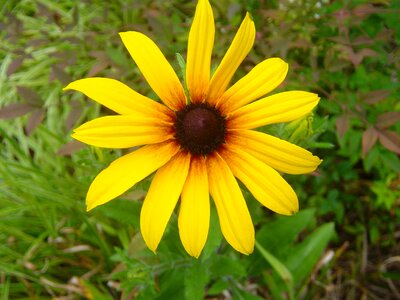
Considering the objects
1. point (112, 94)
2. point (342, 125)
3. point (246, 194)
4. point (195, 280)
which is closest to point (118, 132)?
point (112, 94)

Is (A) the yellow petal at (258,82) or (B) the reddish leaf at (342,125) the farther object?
(B) the reddish leaf at (342,125)

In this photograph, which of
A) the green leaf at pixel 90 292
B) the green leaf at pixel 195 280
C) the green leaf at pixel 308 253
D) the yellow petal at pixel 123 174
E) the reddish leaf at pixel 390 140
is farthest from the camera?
→ the green leaf at pixel 308 253

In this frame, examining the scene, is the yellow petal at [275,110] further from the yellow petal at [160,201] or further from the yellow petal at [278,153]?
the yellow petal at [160,201]

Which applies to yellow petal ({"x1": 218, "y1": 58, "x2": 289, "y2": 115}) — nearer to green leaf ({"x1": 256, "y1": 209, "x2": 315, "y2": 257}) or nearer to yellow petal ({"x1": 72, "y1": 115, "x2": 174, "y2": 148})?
yellow petal ({"x1": 72, "y1": 115, "x2": 174, "y2": 148})

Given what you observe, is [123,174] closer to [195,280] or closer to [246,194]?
[246,194]

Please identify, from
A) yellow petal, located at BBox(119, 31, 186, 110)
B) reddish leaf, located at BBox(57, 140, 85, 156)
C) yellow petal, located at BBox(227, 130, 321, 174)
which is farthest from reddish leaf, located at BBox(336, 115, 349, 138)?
reddish leaf, located at BBox(57, 140, 85, 156)

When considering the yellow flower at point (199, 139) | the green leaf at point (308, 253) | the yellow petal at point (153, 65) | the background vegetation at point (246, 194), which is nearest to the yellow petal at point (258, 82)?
the yellow flower at point (199, 139)

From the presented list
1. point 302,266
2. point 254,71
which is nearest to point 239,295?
point 302,266
